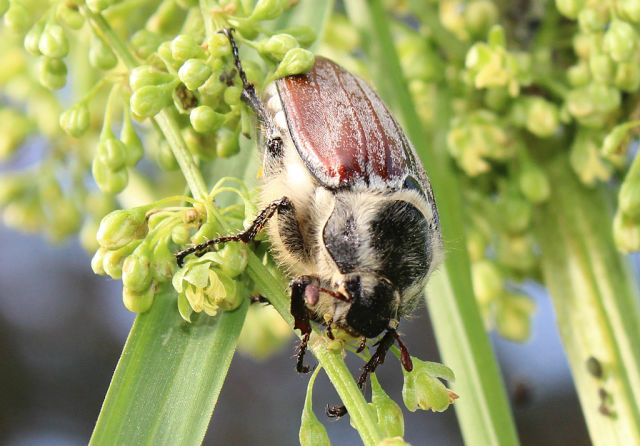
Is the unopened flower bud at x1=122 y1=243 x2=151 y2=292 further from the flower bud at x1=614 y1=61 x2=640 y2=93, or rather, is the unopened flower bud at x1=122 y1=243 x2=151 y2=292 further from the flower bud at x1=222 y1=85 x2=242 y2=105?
the flower bud at x1=614 y1=61 x2=640 y2=93

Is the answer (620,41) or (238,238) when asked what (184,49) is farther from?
(620,41)

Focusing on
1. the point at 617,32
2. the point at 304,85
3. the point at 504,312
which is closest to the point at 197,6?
the point at 304,85

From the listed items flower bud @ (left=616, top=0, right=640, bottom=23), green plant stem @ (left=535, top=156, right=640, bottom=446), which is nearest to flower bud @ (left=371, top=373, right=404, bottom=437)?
green plant stem @ (left=535, top=156, right=640, bottom=446)

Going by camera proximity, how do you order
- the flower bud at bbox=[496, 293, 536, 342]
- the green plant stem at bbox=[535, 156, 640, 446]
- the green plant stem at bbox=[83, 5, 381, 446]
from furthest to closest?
the flower bud at bbox=[496, 293, 536, 342], the green plant stem at bbox=[535, 156, 640, 446], the green plant stem at bbox=[83, 5, 381, 446]

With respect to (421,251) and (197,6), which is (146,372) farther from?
(197,6)

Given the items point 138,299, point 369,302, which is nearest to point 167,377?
point 138,299

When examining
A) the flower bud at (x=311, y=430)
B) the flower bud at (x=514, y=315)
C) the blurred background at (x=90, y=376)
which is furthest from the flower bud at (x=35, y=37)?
the blurred background at (x=90, y=376)
